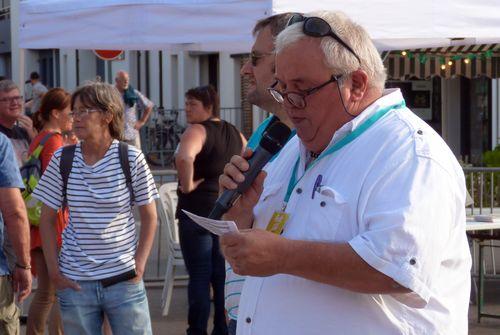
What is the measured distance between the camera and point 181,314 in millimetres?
8133

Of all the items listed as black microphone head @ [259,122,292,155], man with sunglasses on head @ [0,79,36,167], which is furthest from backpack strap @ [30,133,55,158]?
black microphone head @ [259,122,292,155]

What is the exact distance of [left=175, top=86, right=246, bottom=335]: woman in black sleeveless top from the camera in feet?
22.6

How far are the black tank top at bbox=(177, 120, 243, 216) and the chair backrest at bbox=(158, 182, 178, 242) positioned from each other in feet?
3.82

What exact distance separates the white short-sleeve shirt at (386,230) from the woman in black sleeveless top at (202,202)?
4.29 m

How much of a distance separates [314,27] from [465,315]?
2.57 feet

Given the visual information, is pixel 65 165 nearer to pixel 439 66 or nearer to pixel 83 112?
pixel 83 112

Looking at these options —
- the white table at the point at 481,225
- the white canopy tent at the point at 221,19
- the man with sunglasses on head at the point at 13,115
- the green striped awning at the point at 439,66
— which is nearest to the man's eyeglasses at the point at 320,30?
the white canopy tent at the point at 221,19

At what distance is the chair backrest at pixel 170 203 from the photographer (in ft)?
27.2

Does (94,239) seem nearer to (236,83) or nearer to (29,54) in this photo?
(236,83)

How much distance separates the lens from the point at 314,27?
2.50 metres

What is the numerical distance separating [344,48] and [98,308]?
280 centimetres

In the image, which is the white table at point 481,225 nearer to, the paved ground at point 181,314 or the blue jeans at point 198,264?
the paved ground at point 181,314

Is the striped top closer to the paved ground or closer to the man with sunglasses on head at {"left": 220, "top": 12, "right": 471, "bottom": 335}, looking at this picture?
the man with sunglasses on head at {"left": 220, "top": 12, "right": 471, "bottom": 335}

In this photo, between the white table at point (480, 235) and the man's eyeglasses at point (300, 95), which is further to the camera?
the white table at point (480, 235)
